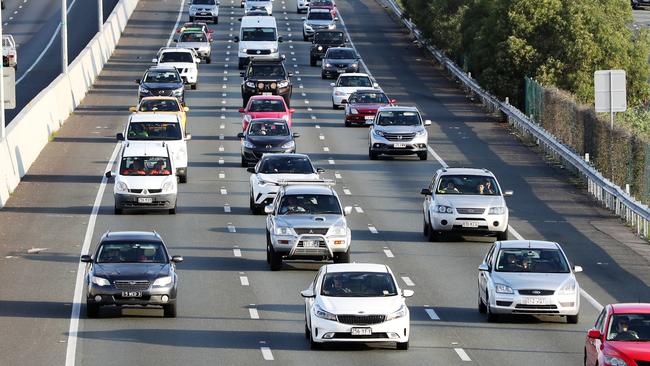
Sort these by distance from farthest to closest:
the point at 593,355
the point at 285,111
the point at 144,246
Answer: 1. the point at 285,111
2. the point at 144,246
3. the point at 593,355

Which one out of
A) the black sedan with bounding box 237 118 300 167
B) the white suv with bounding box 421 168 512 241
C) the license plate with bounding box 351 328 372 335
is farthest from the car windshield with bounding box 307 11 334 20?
the license plate with bounding box 351 328 372 335

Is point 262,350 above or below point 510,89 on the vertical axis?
above

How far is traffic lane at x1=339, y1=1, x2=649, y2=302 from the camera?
36.9m

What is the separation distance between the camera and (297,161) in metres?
44.5

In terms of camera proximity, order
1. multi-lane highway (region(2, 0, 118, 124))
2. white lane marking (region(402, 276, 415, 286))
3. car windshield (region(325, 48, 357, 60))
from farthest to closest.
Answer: multi-lane highway (region(2, 0, 118, 124))
car windshield (region(325, 48, 357, 60))
white lane marking (region(402, 276, 415, 286))

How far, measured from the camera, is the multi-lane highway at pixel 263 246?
89.3ft

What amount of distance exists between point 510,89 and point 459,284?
116 ft

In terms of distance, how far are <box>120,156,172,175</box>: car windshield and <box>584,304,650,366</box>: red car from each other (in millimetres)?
21832

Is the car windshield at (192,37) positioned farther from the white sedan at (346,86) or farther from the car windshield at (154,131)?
the car windshield at (154,131)

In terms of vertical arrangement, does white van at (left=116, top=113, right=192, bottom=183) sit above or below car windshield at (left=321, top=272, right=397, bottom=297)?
below

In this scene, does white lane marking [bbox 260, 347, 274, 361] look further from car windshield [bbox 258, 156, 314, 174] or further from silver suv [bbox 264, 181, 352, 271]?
car windshield [bbox 258, 156, 314, 174]

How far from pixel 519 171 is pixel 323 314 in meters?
26.7

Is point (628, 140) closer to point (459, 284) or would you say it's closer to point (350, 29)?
point (459, 284)

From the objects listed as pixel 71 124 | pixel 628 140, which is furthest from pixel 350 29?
pixel 628 140
